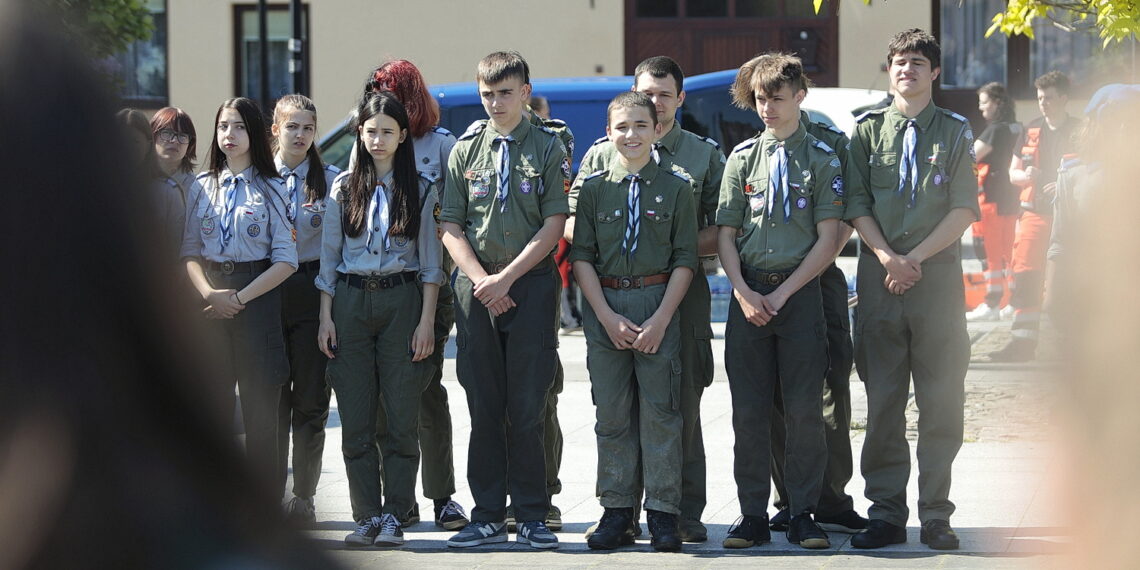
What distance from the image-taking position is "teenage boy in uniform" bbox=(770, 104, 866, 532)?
18.6 feet

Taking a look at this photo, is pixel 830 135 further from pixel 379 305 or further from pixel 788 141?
pixel 379 305

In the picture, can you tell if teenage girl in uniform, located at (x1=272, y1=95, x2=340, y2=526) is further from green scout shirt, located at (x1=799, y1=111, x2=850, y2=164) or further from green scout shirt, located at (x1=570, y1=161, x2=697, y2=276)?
green scout shirt, located at (x1=799, y1=111, x2=850, y2=164)

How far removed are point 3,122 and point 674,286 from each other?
15.7 feet

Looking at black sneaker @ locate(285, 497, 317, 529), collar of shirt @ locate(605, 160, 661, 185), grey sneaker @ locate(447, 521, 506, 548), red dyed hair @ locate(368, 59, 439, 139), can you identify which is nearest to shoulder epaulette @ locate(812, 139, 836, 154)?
collar of shirt @ locate(605, 160, 661, 185)

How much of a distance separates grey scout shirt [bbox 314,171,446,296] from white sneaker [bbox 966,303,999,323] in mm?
7528

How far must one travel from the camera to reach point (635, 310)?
215 inches

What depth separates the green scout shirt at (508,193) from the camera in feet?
18.1

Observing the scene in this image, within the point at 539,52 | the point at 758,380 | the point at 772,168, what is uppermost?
the point at 539,52

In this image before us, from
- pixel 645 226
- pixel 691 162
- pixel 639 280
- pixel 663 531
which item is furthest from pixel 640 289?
pixel 663 531

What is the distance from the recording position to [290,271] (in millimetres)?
5707

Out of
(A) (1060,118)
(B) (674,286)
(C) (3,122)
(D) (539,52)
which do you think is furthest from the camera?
(D) (539,52)

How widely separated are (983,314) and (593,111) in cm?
426

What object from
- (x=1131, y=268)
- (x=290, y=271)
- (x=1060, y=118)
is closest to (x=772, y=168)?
(x=290, y=271)

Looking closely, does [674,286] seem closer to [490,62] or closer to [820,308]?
[820,308]
